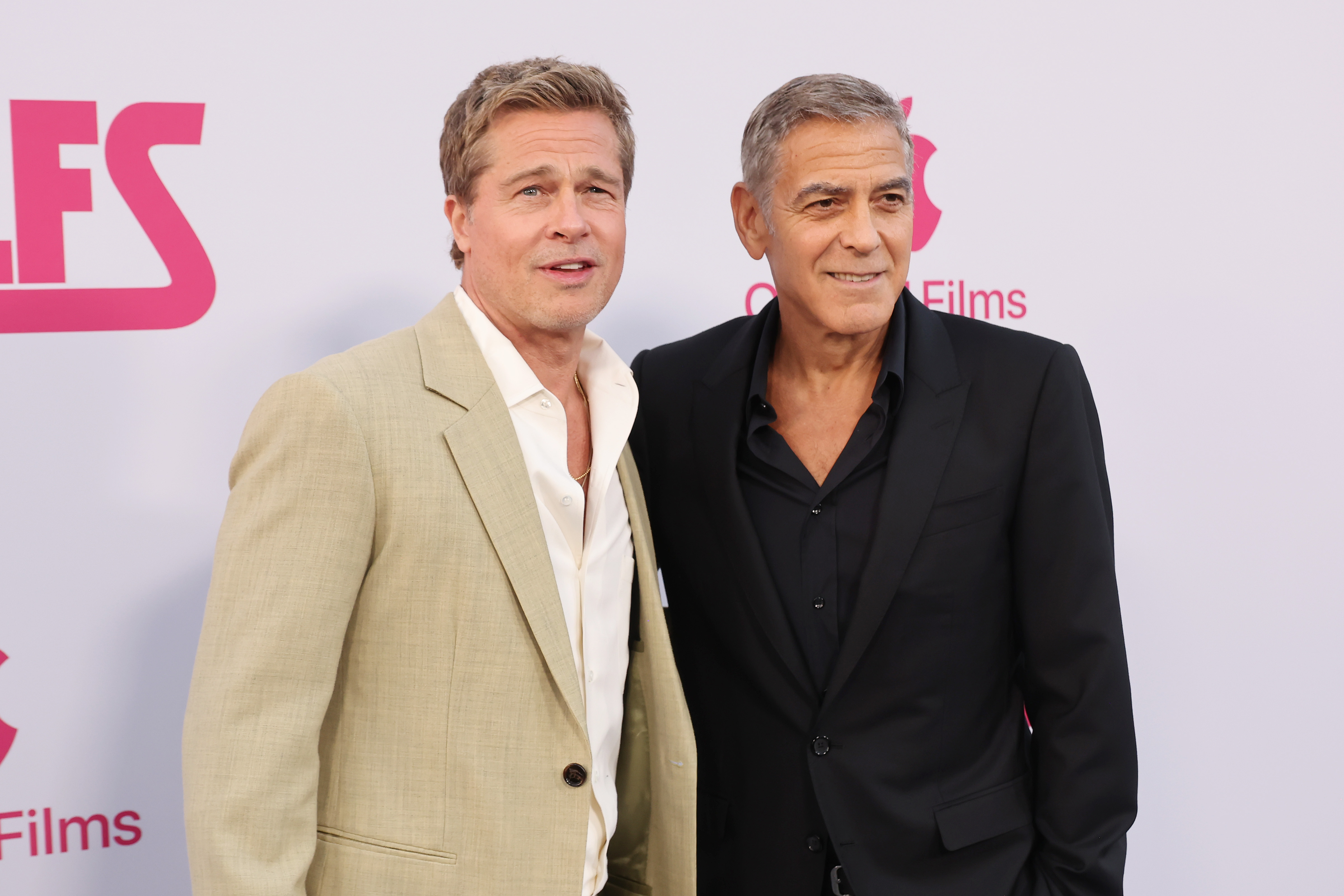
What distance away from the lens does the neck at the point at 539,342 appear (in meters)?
1.58

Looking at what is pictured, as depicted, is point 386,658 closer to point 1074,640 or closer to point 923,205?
point 1074,640

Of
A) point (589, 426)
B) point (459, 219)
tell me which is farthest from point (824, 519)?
point (459, 219)

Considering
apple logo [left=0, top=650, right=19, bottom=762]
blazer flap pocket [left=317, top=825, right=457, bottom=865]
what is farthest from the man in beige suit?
apple logo [left=0, top=650, right=19, bottom=762]

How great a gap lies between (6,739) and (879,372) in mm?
1710

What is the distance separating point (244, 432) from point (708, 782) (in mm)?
980

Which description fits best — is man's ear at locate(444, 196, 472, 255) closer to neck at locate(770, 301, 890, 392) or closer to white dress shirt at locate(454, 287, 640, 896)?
white dress shirt at locate(454, 287, 640, 896)

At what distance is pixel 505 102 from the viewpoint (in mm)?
1538

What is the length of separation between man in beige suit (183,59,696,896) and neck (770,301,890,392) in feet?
1.02

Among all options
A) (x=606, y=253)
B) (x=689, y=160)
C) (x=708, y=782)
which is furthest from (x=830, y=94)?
(x=708, y=782)

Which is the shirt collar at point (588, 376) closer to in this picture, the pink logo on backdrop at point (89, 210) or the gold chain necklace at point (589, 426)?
the gold chain necklace at point (589, 426)

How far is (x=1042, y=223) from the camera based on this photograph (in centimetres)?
258

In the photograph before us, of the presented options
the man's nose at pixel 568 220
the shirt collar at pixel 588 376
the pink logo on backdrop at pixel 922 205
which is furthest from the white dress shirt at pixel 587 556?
the pink logo on backdrop at pixel 922 205

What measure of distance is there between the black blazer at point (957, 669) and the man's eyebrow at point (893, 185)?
0.25 meters

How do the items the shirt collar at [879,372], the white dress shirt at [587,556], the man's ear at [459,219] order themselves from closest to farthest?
the white dress shirt at [587,556] < the man's ear at [459,219] < the shirt collar at [879,372]
